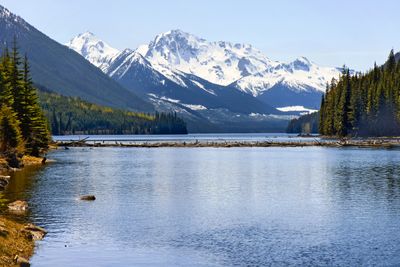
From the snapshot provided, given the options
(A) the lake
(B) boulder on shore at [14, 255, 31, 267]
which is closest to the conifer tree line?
(A) the lake

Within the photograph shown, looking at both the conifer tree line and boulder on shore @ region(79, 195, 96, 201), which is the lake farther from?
the conifer tree line

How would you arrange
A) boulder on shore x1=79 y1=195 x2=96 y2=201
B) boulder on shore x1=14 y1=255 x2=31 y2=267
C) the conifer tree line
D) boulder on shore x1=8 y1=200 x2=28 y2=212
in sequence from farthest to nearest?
1. the conifer tree line
2. boulder on shore x1=79 y1=195 x2=96 y2=201
3. boulder on shore x1=8 y1=200 x2=28 y2=212
4. boulder on shore x1=14 y1=255 x2=31 y2=267

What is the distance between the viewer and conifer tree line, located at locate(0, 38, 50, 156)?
9569cm

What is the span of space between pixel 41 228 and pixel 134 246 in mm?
8091

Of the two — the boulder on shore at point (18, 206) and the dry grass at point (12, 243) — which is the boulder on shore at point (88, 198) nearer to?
the boulder on shore at point (18, 206)

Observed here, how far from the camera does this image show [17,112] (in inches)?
4306

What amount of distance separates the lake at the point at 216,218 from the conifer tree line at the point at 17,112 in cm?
870

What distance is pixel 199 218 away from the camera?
169 ft

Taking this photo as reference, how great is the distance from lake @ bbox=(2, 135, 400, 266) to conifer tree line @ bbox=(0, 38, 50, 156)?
8.70 meters

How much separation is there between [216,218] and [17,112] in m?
67.6

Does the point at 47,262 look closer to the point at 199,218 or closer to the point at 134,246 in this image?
the point at 134,246

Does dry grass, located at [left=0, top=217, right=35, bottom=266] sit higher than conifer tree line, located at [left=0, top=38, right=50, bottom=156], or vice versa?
conifer tree line, located at [left=0, top=38, right=50, bottom=156]

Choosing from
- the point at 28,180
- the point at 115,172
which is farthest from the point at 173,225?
the point at 115,172

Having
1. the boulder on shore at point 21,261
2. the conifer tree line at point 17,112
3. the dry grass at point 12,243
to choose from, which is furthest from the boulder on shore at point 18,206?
the conifer tree line at point 17,112
